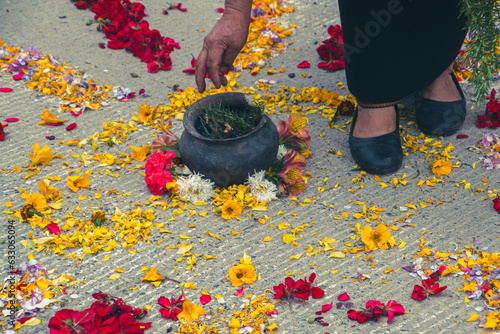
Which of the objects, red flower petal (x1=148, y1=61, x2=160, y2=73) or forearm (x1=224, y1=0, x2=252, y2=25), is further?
red flower petal (x1=148, y1=61, x2=160, y2=73)

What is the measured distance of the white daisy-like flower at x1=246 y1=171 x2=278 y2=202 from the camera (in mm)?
2016

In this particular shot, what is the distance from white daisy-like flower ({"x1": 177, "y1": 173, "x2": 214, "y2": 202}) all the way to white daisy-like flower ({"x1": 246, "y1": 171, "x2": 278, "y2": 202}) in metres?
0.19

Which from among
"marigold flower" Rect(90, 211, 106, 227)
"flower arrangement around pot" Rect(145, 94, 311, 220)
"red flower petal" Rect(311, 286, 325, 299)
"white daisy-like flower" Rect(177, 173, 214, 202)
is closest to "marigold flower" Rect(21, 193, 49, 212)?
"marigold flower" Rect(90, 211, 106, 227)

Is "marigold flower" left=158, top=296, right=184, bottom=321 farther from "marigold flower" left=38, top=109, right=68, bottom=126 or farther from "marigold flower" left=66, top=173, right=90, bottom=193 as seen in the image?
"marigold flower" left=38, top=109, right=68, bottom=126

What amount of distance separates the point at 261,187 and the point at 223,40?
65 centimetres

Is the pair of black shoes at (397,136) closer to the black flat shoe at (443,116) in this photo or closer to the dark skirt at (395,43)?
the black flat shoe at (443,116)

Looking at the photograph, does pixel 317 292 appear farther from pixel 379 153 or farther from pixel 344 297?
pixel 379 153

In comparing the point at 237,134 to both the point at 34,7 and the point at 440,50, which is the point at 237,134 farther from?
the point at 34,7

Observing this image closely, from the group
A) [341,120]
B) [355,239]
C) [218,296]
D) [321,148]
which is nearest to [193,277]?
[218,296]

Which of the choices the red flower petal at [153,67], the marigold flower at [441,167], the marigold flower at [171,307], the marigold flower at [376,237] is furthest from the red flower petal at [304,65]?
the marigold flower at [171,307]

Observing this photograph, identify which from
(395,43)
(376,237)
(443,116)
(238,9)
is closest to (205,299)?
(376,237)

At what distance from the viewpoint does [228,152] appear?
76.4 inches

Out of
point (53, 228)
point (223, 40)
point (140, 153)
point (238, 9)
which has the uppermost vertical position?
point (238, 9)

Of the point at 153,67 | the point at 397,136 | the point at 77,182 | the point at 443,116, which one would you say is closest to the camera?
the point at 77,182
